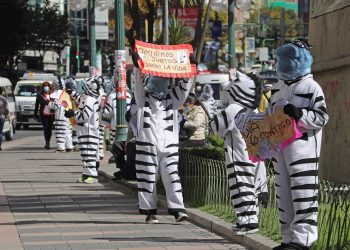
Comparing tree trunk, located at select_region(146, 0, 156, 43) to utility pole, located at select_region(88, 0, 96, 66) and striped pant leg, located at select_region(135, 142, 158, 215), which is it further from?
striped pant leg, located at select_region(135, 142, 158, 215)

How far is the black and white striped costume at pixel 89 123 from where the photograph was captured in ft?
53.0

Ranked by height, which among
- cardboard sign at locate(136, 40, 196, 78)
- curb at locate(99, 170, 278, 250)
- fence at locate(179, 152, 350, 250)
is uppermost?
cardboard sign at locate(136, 40, 196, 78)

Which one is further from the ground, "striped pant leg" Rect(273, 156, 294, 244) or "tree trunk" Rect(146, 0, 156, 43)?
"tree trunk" Rect(146, 0, 156, 43)

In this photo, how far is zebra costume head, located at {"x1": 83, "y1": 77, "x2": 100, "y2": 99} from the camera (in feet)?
52.5

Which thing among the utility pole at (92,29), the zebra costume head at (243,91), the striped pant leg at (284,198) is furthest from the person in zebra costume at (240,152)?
the utility pole at (92,29)

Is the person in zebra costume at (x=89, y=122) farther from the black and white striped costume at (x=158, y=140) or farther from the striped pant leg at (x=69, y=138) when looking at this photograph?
the striped pant leg at (x=69, y=138)

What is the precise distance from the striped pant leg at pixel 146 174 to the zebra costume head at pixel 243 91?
161 cm

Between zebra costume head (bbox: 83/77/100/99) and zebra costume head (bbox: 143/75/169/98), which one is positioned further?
zebra costume head (bbox: 83/77/100/99)

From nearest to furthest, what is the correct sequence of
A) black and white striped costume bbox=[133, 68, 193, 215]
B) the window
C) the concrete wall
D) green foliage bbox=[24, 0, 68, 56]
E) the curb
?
the curb, black and white striped costume bbox=[133, 68, 193, 215], the concrete wall, the window, green foliage bbox=[24, 0, 68, 56]

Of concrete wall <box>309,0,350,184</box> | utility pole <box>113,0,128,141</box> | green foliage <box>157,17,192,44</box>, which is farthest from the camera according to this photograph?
green foliage <box>157,17,192,44</box>

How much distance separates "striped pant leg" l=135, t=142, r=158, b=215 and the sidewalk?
26cm

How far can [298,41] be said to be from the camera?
26.7 feet

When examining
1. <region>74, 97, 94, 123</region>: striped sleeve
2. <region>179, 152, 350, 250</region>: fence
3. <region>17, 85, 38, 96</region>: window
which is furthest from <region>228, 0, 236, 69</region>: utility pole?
<region>17, 85, 38, 96</region>: window

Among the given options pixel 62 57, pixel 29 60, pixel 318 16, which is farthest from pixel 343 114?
pixel 29 60
